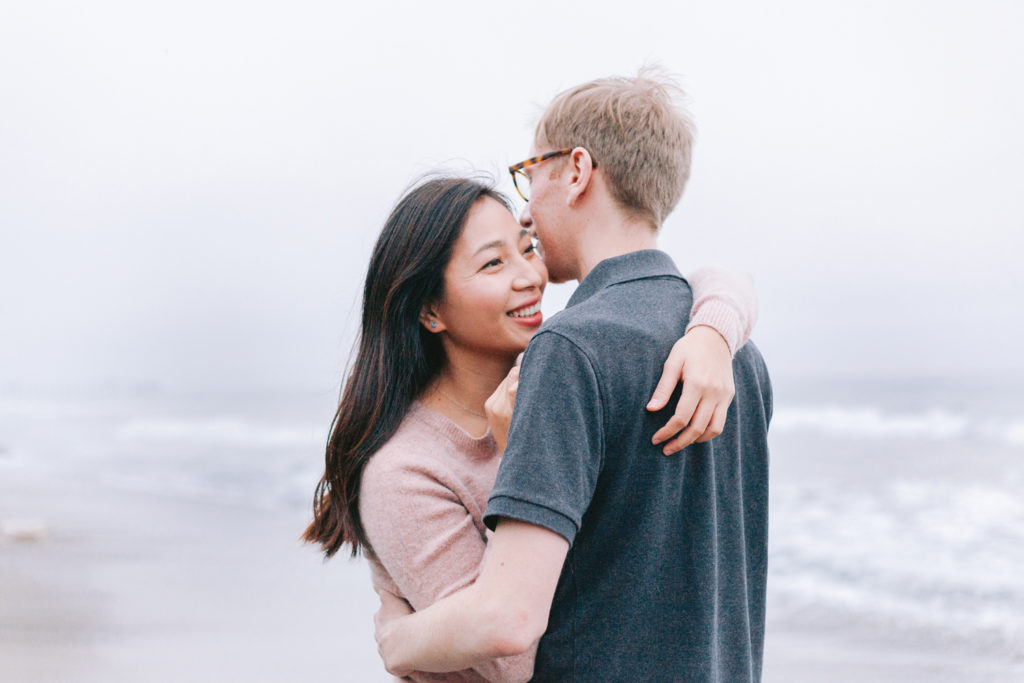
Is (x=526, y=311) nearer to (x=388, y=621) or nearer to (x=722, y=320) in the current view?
(x=722, y=320)

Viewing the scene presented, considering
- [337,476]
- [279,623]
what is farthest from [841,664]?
[337,476]

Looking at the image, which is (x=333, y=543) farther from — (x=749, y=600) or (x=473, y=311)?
(x=749, y=600)

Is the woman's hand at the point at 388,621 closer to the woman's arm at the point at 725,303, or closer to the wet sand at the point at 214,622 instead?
the woman's arm at the point at 725,303

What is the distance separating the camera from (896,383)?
25406mm

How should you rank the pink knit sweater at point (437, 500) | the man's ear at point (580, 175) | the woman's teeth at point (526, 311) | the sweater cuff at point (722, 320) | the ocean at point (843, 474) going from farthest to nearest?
the ocean at point (843, 474)
the woman's teeth at point (526, 311)
the man's ear at point (580, 175)
the pink knit sweater at point (437, 500)
the sweater cuff at point (722, 320)

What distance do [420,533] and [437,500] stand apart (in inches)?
3.1

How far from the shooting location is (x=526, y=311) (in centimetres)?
226

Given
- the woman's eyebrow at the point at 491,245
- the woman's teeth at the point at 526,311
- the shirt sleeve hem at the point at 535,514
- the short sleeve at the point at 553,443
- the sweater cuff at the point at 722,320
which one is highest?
the woman's eyebrow at the point at 491,245

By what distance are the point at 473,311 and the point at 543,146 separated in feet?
1.44

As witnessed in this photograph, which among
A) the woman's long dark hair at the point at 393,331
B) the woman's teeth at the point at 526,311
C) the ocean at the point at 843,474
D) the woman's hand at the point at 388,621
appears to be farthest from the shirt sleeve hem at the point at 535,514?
the ocean at the point at 843,474

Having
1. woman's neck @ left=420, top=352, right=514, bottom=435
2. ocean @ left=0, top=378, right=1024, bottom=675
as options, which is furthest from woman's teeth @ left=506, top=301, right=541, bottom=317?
ocean @ left=0, top=378, right=1024, bottom=675

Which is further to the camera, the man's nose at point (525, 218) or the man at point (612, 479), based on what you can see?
the man's nose at point (525, 218)

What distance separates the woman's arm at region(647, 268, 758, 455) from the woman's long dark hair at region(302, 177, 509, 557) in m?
0.74

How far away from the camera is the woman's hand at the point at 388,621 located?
6.17 feet
